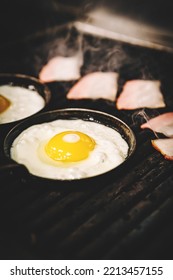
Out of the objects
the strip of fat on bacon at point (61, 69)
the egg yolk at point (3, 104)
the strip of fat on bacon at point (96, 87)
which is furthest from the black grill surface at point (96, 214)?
the strip of fat on bacon at point (61, 69)

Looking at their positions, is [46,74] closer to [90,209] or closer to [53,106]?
[53,106]

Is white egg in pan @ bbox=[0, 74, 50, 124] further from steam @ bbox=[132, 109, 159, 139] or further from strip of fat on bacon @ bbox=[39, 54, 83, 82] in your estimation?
steam @ bbox=[132, 109, 159, 139]

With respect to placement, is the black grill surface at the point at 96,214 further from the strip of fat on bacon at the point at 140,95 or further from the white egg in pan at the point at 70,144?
the strip of fat on bacon at the point at 140,95

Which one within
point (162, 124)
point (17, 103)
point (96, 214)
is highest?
point (162, 124)

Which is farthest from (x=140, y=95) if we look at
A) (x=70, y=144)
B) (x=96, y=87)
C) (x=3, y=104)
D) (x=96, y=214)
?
(x=96, y=214)

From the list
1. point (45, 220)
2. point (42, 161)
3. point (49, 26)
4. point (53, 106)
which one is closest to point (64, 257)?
point (45, 220)

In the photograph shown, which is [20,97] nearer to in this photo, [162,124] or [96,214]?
[162,124]

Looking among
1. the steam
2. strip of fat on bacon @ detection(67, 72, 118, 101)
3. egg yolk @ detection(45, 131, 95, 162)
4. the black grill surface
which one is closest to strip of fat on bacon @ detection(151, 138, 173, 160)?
the black grill surface
